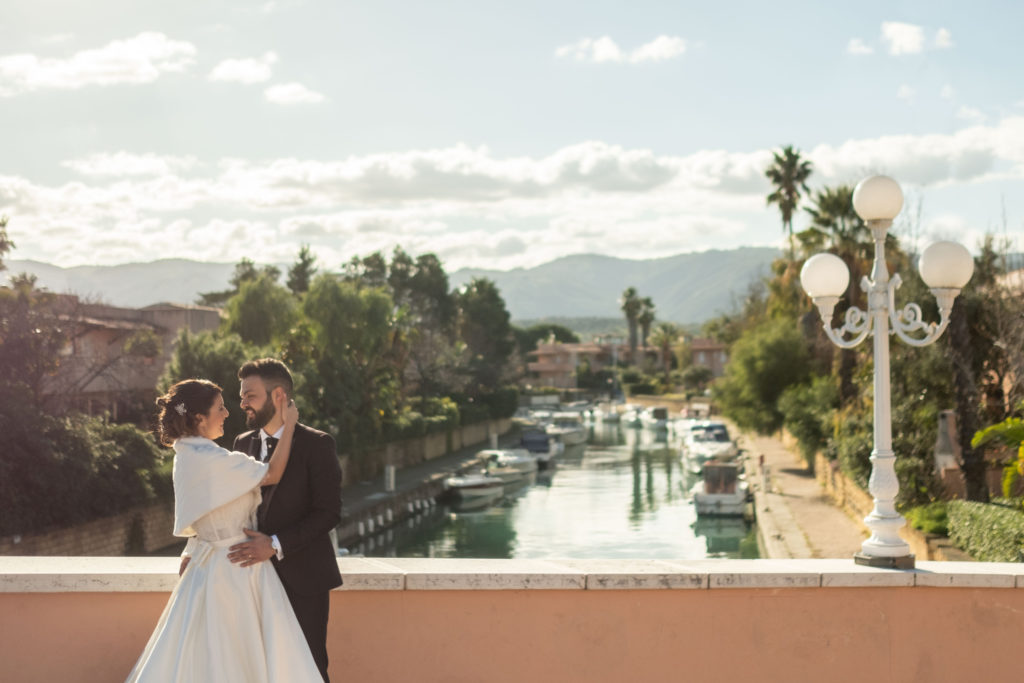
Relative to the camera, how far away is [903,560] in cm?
532

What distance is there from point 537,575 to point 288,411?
1595 mm

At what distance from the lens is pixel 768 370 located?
A: 135 feet

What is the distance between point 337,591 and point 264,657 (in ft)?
3.00

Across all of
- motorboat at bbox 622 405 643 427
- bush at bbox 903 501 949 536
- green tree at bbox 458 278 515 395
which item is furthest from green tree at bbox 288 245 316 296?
bush at bbox 903 501 949 536

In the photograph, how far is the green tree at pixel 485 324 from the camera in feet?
247

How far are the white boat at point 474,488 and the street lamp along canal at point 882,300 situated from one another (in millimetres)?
35400

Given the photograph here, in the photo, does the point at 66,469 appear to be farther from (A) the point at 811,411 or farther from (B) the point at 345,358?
(A) the point at 811,411

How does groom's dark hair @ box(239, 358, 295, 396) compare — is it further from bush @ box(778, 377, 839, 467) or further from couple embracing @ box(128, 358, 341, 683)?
bush @ box(778, 377, 839, 467)

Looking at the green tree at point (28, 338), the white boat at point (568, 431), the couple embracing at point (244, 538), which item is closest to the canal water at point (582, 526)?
the green tree at point (28, 338)

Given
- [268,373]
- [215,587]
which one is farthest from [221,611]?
[268,373]

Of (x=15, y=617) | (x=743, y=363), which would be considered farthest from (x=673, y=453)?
(x=15, y=617)

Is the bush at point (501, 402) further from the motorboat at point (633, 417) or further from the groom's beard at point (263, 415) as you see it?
the groom's beard at point (263, 415)

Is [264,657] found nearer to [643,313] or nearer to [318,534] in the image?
[318,534]

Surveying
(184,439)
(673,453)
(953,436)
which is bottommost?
(673,453)
